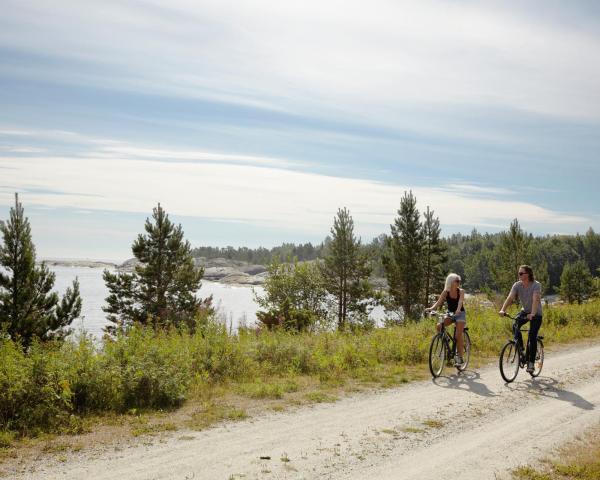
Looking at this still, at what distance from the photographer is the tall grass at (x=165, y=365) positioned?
277 inches

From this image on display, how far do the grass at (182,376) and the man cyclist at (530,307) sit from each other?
2.24 meters

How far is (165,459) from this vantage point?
5.94 metres

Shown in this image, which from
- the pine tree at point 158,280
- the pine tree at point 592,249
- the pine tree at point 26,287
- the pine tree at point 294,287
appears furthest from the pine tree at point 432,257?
the pine tree at point 592,249

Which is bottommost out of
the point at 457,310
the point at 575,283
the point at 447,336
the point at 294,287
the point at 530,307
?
the point at 575,283

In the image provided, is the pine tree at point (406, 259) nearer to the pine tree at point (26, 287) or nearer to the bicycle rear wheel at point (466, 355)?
the pine tree at point (26, 287)

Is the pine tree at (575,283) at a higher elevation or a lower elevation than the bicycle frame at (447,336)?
lower

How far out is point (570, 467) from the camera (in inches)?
233

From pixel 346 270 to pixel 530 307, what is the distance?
3818 cm

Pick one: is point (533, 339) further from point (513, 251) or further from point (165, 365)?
point (513, 251)

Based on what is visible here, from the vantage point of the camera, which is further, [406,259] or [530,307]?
[406,259]

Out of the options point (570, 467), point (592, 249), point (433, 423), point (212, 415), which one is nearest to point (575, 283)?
point (433, 423)

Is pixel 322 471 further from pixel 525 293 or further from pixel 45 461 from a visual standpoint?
pixel 525 293

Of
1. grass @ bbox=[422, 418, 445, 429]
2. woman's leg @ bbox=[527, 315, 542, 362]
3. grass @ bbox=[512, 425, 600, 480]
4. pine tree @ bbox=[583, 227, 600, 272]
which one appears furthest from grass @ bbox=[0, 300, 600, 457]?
pine tree @ bbox=[583, 227, 600, 272]

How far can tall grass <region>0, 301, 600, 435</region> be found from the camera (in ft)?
23.1
